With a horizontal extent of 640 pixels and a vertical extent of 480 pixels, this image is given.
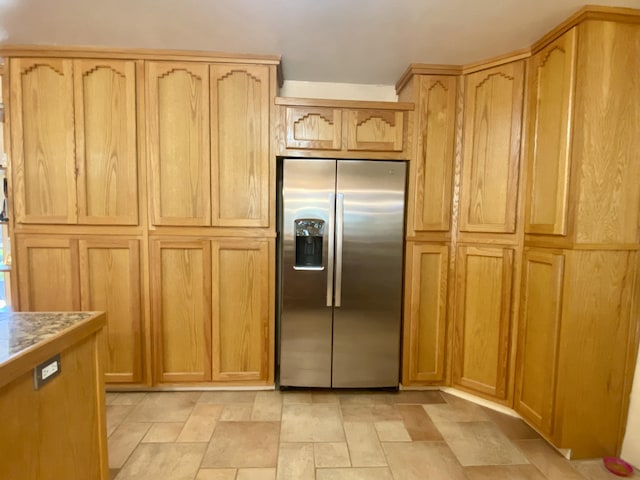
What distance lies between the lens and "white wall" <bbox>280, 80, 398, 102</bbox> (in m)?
2.54

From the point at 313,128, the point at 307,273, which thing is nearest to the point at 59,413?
the point at 307,273

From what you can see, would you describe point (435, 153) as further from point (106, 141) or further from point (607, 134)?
point (106, 141)

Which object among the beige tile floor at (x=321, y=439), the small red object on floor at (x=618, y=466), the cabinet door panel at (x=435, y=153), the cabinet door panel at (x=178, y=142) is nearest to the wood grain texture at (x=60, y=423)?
the beige tile floor at (x=321, y=439)

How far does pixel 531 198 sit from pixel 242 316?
2.03 metres

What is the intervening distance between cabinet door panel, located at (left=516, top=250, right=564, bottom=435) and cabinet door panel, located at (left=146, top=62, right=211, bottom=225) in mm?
2112

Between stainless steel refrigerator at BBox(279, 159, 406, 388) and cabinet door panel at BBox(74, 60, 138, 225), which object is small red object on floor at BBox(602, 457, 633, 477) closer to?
stainless steel refrigerator at BBox(279, 159, 406, 388)

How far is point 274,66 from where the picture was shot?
211cm

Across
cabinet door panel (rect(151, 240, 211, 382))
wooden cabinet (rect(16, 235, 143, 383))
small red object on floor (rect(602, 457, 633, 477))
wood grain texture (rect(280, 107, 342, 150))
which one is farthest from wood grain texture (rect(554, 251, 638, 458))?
wooden cabinet (rect(16, 235, 143, 383))

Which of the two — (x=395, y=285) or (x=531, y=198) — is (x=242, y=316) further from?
(x=531, y=198)

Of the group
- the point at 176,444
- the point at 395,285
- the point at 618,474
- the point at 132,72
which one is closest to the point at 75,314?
the point at 176,444

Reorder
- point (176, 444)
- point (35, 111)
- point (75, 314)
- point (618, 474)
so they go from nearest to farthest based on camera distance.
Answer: point (75, 314)
point (618, 474)
point (176, 444)
point (35, 111)

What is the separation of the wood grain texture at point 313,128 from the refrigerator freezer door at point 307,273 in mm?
132

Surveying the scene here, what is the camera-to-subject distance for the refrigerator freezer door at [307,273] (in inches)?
84.2

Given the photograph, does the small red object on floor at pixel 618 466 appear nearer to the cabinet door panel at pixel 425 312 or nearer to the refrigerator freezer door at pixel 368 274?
the cabinet door panel at pixel 425 312
